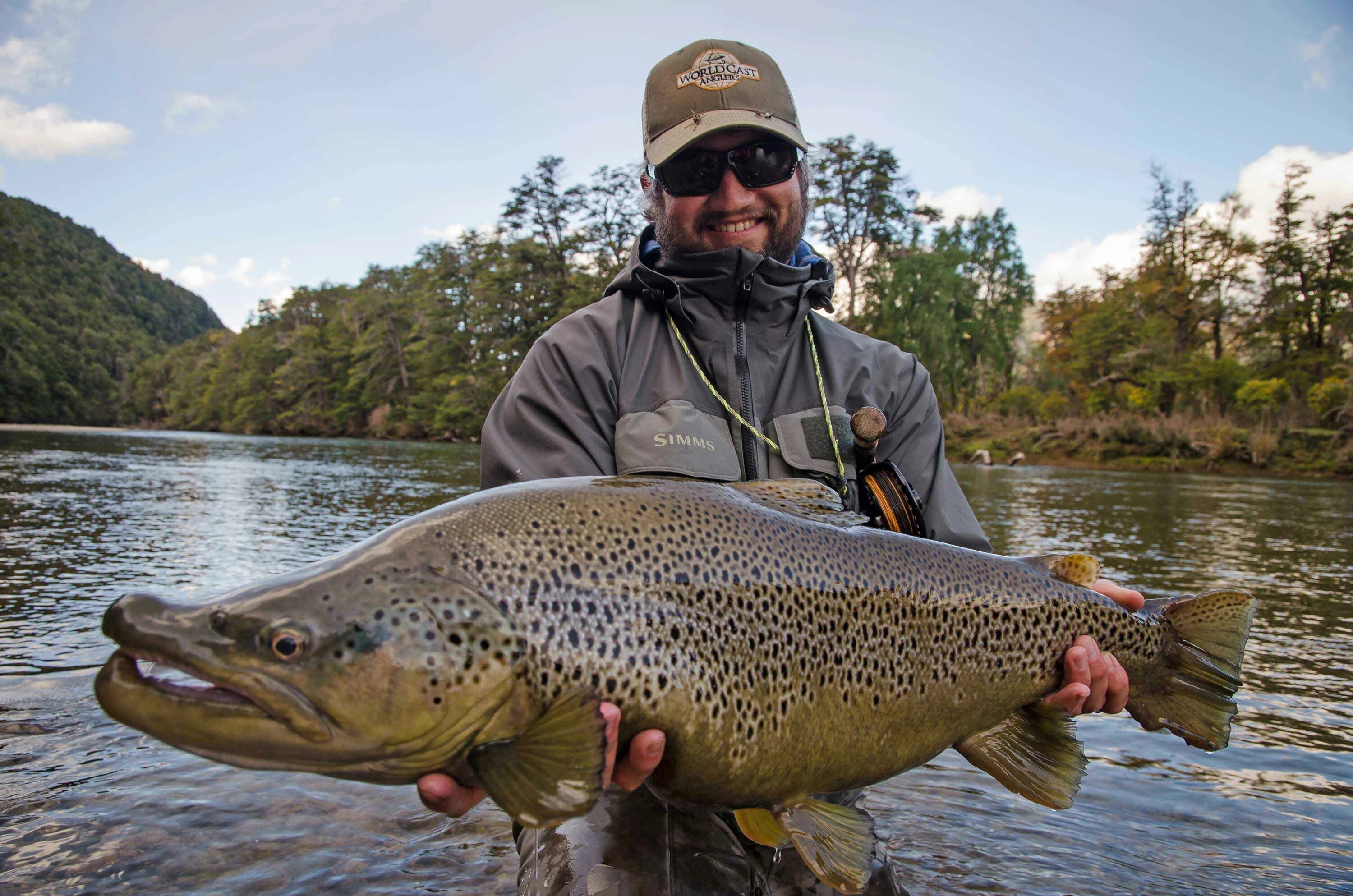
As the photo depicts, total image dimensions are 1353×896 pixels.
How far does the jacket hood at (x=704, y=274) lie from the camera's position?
3.00 metres

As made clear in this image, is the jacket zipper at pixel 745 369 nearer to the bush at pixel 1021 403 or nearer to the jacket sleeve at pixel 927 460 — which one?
the jacket sleeve at pixel 927 460

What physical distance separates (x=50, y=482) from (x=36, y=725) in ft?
50.8

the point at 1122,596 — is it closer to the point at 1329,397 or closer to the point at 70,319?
the point at 1329,397

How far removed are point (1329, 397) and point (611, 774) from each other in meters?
40.0

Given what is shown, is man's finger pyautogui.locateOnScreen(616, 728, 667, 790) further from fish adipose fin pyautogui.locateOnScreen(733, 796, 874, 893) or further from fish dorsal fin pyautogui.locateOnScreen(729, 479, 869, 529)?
fish dorsal fin pyautogui.locateOnScreen(729, 479, 869, 529)

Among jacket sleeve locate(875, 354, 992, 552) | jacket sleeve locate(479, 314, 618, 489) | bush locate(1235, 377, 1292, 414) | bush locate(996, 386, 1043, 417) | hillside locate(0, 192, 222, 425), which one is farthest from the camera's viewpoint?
hillside locate(0, 192, 222, 425)

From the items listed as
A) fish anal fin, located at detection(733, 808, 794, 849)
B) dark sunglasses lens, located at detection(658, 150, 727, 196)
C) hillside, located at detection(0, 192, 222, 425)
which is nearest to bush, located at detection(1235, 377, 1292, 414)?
dark sunglasses lens, located at detection(658, 150, 727, 196)

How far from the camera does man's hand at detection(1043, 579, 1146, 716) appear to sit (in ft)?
7.74

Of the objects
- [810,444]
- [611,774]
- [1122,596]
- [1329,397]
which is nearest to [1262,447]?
[1329,397]

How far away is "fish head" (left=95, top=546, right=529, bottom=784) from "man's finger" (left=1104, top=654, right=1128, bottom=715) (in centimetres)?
177

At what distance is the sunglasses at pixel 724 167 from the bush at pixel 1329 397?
37145 millimetres

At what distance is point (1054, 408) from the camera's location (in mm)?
42250

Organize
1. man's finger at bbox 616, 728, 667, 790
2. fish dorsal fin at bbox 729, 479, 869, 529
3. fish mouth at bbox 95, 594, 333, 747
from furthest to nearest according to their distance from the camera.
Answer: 1. fish dorsal fin at bbox 729, 479, 869, 529
2. man's finger at bbox 616, 728, 667, 790
3. fish mouth at bbox 95, 594, 333, 747

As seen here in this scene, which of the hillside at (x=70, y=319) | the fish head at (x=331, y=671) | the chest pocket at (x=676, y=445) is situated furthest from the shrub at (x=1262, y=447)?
the hillside at (x=70, y=319)
